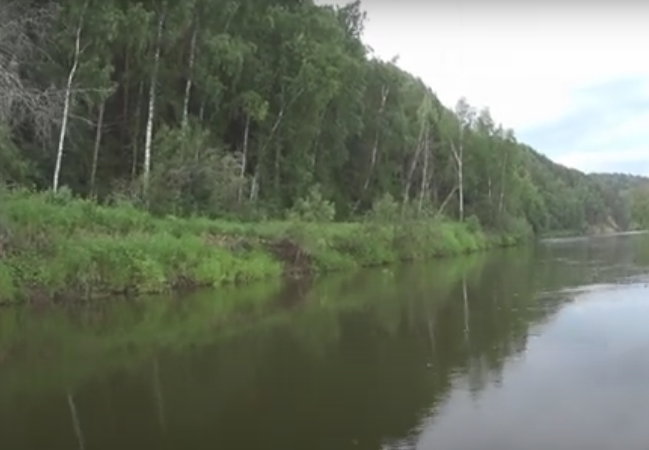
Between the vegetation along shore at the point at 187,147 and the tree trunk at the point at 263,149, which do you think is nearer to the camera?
the vegetation along shore at the point at 187,147

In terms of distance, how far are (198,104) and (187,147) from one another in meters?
7.46

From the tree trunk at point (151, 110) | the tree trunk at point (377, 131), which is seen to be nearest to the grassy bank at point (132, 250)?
the tree trunk at point (151, 110)

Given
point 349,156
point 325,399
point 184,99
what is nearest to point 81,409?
point 325,399

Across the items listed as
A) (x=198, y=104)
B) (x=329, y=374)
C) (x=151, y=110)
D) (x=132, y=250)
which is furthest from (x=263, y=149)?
(x=329, y=374)

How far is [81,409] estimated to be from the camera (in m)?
10.2

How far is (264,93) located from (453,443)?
33.1 meters

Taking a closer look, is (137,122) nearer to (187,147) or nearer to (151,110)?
(151,110)

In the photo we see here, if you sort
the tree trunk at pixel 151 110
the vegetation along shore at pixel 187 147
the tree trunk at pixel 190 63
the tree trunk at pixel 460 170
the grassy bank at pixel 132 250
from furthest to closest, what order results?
1. the tree trunk at pixel 460 170
2. the tree trunk at pixel 190 63
3. the tree trunk at pixel 151 110
4. the vegetation along shore at pixel 187 147
5. the grassy bank at pixel 132 250

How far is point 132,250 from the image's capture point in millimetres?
24016

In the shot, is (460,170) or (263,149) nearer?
(263,149)

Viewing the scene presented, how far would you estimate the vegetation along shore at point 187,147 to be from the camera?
22.9m

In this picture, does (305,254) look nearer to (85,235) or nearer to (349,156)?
(85,235)

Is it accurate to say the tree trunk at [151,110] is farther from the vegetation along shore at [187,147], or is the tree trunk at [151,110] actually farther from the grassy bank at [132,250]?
the grassy bank at [132,250]

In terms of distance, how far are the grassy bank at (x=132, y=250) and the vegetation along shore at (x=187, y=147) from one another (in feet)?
0.20
